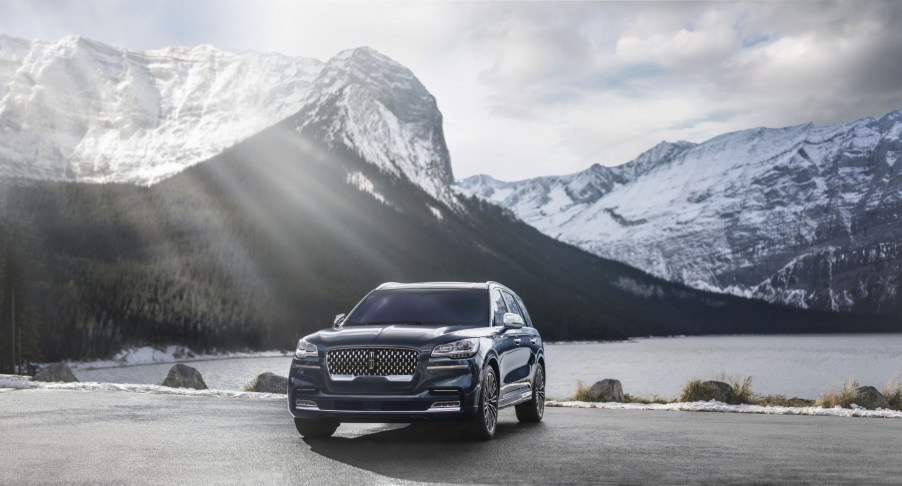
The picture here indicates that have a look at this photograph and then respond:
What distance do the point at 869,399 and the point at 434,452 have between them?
36.8ft

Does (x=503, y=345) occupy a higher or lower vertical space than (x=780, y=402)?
higher

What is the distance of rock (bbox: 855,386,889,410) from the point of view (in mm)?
19156

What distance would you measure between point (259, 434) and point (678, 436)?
233 inches

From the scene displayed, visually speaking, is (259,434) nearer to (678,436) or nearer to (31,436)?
(31,436)

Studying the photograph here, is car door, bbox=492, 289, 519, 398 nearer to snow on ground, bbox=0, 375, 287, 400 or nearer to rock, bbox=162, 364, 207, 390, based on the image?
snow on ground, bbox=0, 375, 287, 400

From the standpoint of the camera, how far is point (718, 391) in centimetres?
2039

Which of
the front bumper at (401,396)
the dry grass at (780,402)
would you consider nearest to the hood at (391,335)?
the front bumper at (401,396)

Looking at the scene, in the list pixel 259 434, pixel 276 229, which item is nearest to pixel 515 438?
pixel 259 434

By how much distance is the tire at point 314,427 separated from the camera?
13.1 m

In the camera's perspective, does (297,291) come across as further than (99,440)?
Yes

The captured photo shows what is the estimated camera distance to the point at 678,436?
13.8 metres

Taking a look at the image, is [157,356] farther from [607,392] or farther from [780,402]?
[780,402]

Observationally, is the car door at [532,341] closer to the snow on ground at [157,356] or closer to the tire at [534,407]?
the tire at [534,407]

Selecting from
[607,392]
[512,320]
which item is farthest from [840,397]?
[512,320]
